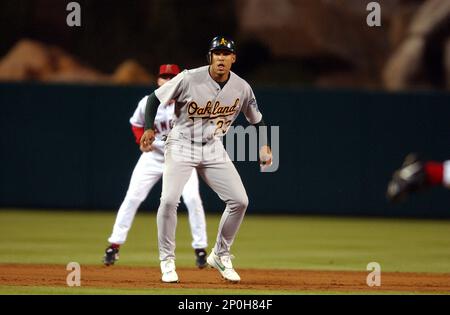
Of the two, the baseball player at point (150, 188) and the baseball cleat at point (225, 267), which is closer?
the baseball cleat at point (225, 267)

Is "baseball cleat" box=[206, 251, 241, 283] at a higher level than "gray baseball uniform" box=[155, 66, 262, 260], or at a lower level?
lower

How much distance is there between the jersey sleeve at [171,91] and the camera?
25.1ft

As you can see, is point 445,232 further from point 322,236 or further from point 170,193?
point 170,193

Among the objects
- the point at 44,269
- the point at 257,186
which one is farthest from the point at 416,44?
the point at 44,269

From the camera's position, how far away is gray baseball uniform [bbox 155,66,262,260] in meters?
7.71

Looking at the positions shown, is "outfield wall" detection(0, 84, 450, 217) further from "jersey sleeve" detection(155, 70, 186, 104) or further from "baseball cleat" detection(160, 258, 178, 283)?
"jersey sleeve" detection(155, 70, 186, 104)

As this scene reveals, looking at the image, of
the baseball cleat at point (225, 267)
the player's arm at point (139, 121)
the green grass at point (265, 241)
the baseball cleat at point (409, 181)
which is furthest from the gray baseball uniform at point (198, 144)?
the baseball cleat at point (409, 181)

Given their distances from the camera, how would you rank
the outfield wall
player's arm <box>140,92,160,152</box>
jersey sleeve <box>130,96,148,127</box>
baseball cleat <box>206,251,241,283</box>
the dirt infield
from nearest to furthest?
player's arm <box>140,92,160,152</box> → the dirt infield → baseball cleat <box>206,251,241,283</box> → jersey sleeve <box>130,96,148,127</box> → the outfield wall

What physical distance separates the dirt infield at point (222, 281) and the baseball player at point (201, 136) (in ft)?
0.85

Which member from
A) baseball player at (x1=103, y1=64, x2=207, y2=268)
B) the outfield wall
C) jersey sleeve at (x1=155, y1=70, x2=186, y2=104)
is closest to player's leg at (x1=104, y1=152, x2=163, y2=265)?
baseball player at (x1=103, y1=64, x2=207, y2=268)

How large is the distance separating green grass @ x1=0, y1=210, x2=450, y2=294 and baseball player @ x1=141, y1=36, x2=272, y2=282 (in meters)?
0.73

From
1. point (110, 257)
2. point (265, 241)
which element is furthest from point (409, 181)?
point (265, 241)

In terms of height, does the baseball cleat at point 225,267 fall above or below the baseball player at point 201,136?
below

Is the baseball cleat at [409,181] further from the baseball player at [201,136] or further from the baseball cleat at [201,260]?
the baseball cleat at [201,260]
